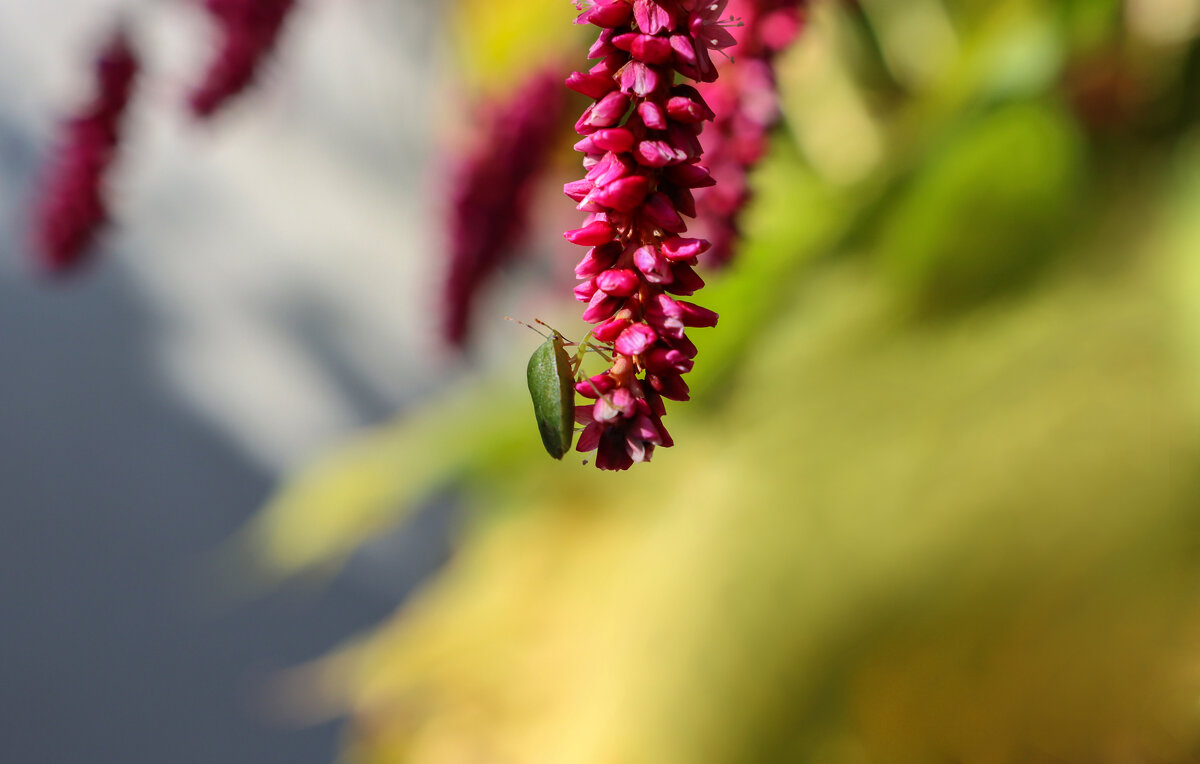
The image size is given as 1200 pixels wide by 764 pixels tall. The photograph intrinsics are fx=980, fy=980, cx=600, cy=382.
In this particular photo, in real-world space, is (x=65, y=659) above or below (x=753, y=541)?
above

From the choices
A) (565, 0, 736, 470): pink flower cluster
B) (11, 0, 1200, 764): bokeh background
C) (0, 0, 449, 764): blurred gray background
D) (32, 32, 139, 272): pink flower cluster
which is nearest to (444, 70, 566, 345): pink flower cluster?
(11, 0, 1200, 764): bokeh background

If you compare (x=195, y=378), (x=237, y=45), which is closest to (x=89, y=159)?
(x=237, y=45)

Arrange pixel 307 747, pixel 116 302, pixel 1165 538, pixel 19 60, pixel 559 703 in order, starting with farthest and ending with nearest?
pixel 307 747 < pixel 116 302 < pixel 19 60 < pixel 559 703 < pixel 1165 538

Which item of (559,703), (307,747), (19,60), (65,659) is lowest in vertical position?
(559,703)

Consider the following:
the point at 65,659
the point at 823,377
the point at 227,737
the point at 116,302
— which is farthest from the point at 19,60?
the point at 823,377

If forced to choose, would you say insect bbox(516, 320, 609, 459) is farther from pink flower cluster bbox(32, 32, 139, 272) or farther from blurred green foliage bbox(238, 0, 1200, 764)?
pink flower cluster bbox(32, 32, 139, 272)

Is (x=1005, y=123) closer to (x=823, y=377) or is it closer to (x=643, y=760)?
(x=823, y=377)
